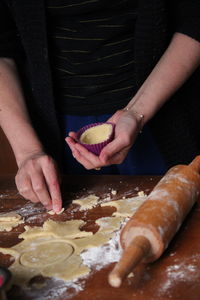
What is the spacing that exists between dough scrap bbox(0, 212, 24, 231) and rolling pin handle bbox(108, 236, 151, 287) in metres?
0.40

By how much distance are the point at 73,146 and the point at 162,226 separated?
0.35 metres

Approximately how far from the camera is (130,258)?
28.1 inches

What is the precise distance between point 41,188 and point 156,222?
393mm

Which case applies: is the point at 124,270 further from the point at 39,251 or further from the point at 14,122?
the point at 14,122

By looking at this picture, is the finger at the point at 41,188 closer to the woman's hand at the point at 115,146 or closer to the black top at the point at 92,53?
the woman's hand at the point at 115,146

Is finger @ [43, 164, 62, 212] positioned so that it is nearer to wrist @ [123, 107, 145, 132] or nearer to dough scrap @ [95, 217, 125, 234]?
dough scrap @ [95, 217, 125, 234]

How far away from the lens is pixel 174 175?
100cm

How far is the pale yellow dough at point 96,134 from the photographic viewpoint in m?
1.15

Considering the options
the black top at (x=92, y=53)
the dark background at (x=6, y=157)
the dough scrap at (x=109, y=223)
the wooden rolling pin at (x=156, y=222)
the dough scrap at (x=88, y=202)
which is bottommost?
the dark background at (x=6, y=157)

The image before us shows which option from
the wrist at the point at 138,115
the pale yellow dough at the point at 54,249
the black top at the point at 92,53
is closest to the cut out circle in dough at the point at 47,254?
the pale yellow dough at the point at 54,249

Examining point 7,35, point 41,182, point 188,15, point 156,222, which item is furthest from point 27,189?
point 188,15

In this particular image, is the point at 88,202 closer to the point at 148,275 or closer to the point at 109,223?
the point at 109,223

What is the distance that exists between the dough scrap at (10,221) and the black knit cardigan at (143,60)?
1.17ft

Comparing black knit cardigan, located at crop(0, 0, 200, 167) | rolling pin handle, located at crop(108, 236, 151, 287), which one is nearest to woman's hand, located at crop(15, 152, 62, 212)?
black knit cardigan, located at crop(0, 0, 200, 167)
